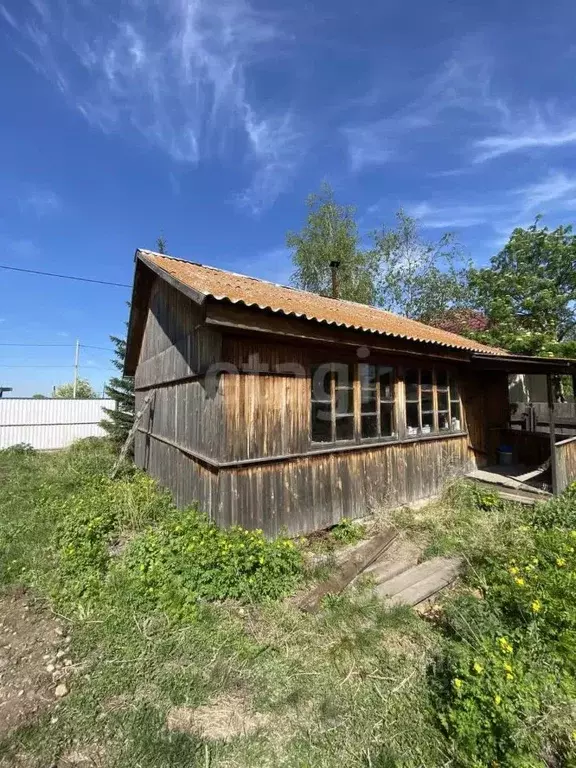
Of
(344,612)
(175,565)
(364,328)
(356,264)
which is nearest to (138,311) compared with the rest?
(364,328)

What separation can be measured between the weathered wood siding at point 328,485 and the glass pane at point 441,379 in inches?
53.5

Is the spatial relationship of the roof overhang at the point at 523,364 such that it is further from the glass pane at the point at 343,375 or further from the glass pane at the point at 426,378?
the glass pane at the point at 343,375

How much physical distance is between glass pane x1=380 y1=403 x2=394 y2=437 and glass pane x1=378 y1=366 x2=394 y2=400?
0.18 meters

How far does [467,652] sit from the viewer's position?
9.24 feet

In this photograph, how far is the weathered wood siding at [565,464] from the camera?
7.14m

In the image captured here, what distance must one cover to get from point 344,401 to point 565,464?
5.15 m

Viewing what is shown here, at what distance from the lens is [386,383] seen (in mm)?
7137

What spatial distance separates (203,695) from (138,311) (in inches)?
377

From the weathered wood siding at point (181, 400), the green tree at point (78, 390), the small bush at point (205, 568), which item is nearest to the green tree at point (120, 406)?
the weathered wood siding at point (181, 400)

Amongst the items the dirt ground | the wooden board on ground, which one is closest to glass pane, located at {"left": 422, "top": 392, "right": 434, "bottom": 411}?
the wooden board on ground

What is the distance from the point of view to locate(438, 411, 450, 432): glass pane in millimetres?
8312

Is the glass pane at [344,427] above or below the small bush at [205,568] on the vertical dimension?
above

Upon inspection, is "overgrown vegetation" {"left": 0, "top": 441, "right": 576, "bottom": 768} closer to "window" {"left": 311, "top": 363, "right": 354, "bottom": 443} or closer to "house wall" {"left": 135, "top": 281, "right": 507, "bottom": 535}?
"house wall" {"left": 135, "top": 281, "right": 507, "bottom": 535}

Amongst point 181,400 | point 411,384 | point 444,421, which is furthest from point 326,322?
point 444,421
